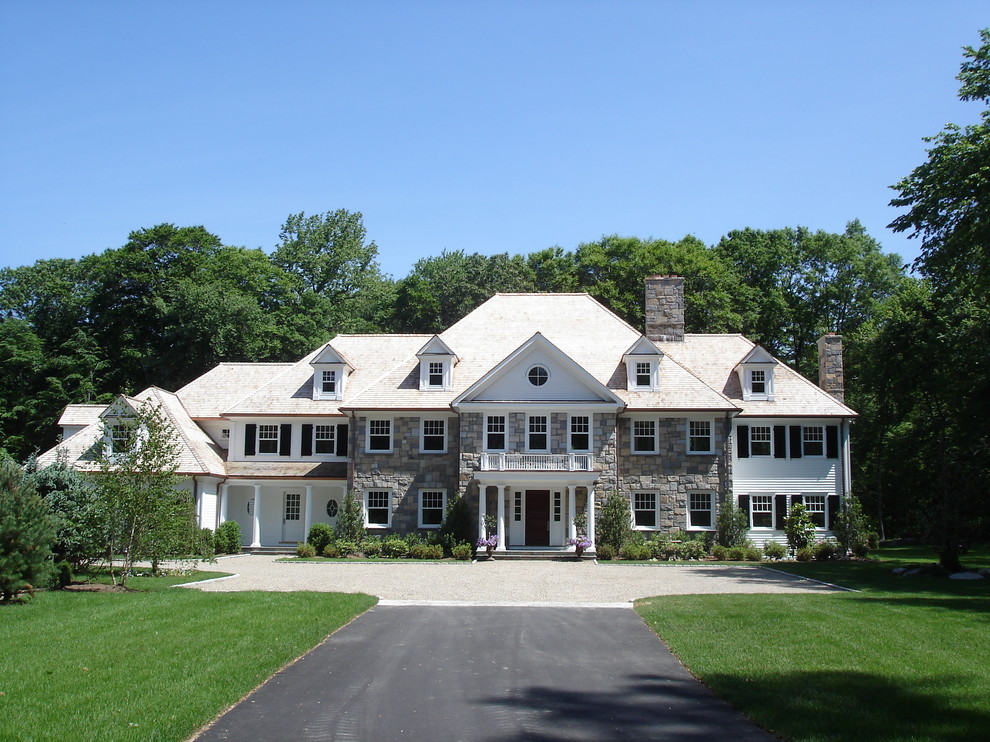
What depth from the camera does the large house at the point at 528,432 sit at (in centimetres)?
3194

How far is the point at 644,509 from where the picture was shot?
32.7 metres

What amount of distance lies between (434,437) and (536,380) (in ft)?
15.1

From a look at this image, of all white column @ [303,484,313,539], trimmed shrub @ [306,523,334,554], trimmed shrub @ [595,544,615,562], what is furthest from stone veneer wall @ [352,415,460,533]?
trimmed shrub @ [595,544,615,562]

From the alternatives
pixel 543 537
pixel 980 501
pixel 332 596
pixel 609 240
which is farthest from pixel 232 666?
pixel 609 240

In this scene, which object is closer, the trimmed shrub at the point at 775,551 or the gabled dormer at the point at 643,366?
the trimmed shrub at the point at 775,551

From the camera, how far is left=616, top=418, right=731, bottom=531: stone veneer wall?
1277 inches

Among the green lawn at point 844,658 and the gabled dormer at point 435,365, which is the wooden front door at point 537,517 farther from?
the green lawn at point 844,658

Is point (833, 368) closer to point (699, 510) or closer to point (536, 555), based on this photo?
point (699, 510)

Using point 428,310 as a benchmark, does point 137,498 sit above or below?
below

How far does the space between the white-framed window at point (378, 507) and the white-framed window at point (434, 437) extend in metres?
2.23

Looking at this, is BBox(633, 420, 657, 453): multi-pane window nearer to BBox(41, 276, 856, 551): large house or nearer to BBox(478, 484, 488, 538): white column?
BBox(41, 276, 856, 551): large house

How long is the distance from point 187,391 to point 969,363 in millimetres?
31560

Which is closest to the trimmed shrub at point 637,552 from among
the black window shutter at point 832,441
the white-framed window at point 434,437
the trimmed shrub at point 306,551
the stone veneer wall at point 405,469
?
the stone veneer wall at point 405,469

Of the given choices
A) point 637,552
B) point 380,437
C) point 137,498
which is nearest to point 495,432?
point 380,437
